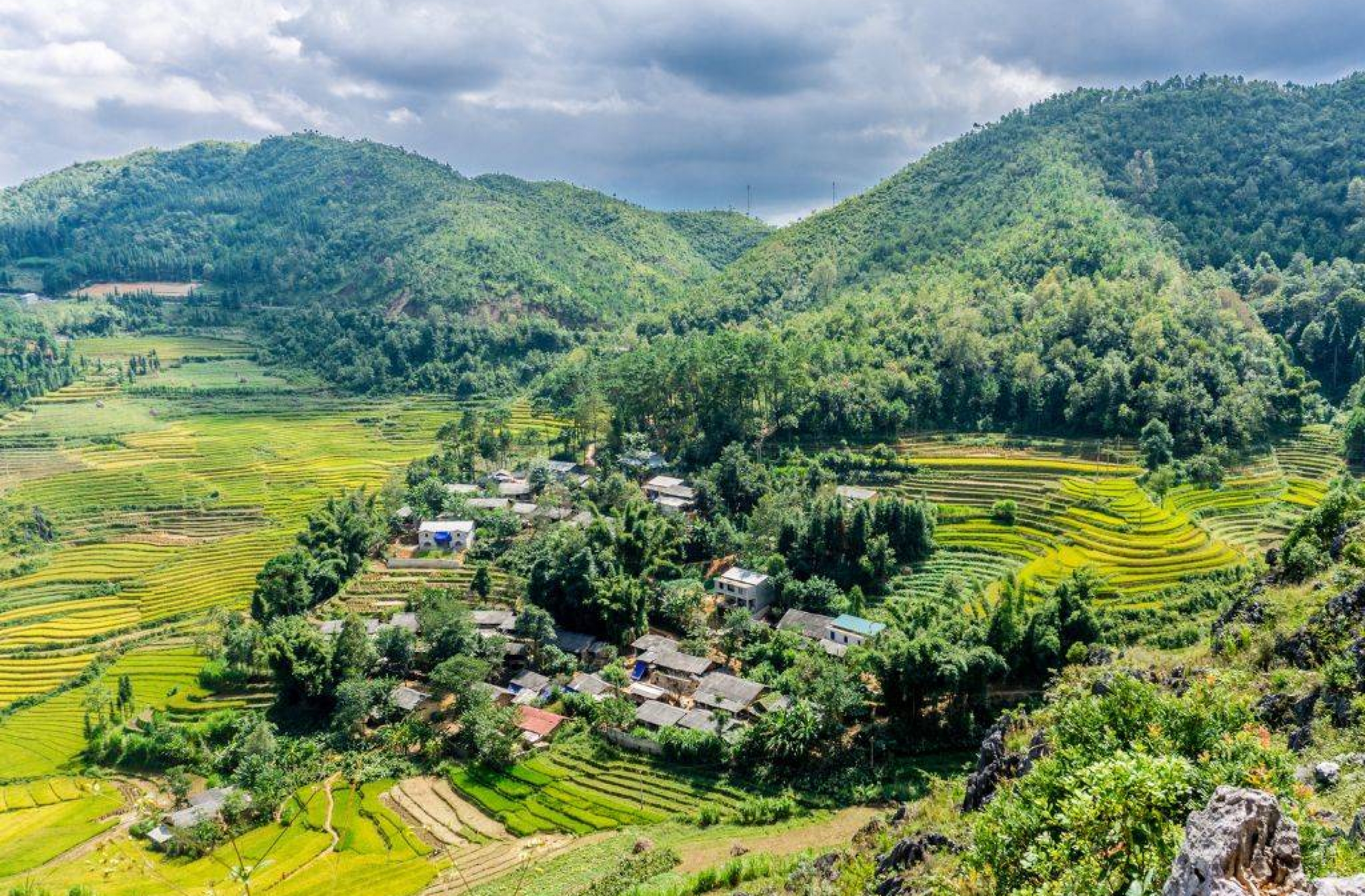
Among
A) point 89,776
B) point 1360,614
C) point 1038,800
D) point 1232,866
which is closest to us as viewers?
point 1232,866

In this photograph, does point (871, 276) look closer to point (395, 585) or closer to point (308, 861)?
point (395, 585)

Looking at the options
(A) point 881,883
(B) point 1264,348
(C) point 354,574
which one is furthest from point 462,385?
(A) point 881,883

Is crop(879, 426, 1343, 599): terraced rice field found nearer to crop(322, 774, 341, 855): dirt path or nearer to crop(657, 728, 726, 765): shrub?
crop(657, 728, 726, 765): shrub

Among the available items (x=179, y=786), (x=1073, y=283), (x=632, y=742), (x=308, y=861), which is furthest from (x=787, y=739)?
(x=1073, y=283)

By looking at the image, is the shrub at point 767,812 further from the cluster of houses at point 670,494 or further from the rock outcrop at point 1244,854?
the cluster of houses at point 670,494

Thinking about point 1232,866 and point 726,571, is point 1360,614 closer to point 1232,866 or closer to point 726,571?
point 1232,866

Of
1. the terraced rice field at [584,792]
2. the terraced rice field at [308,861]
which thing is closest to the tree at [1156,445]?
the terraced rice field at [584,792]
